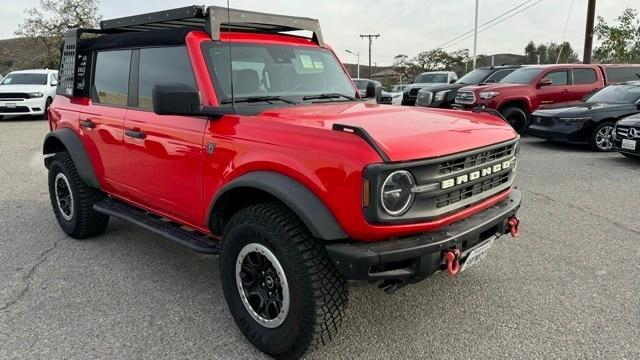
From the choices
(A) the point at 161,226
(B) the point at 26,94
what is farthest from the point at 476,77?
(B) the point at 26,94

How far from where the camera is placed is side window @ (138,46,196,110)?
3.49 metres

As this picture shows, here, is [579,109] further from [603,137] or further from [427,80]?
[427,80]

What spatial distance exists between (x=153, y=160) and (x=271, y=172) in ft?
4.26

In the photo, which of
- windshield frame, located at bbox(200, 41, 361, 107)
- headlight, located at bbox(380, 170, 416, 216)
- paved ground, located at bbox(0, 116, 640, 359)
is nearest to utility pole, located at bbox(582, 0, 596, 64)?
paved ground, located at bbox(0, 116, 640, 359)

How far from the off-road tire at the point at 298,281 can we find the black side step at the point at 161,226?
20.6 inches

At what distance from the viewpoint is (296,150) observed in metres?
2.67

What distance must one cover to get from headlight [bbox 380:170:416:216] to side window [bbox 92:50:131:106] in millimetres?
2564

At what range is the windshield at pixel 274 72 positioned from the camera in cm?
342

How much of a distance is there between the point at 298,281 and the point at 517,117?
1064cm

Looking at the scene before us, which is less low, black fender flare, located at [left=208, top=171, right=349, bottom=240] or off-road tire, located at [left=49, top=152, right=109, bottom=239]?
black fender flare, located at [left=208, top=171, right=349, bottom=240]

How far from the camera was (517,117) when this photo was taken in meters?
11.9

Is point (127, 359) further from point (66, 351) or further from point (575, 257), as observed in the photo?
point (575, 257)

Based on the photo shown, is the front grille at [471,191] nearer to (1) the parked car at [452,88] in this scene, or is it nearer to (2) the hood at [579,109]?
(2) the hood at [579,109]

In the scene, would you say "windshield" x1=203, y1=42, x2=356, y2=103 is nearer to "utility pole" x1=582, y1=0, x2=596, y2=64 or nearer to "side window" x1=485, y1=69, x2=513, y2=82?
"side window" x1=485, y1=69, x2=513, y2=82
